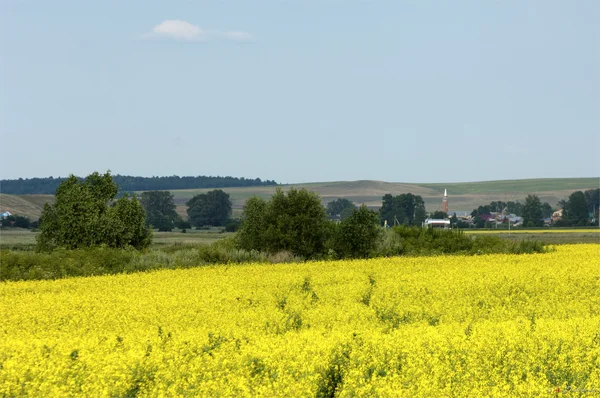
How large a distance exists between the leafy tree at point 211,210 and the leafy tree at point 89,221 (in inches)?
3878

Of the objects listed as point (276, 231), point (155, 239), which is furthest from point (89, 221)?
point (155, 239)

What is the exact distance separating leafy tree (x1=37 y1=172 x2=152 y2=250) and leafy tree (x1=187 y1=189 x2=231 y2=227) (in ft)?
323

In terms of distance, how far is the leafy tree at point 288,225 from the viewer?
4112 centimetres

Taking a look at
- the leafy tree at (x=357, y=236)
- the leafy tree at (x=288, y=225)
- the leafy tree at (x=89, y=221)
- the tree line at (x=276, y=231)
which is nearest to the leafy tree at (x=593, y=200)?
the tree line at (x=276, y=231)

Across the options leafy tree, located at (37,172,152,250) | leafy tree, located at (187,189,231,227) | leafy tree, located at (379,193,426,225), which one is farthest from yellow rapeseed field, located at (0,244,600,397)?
leafy tree, located at (187,189,231,227)

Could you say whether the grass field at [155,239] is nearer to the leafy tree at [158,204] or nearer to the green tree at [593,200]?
the leafy tree at [158,204]

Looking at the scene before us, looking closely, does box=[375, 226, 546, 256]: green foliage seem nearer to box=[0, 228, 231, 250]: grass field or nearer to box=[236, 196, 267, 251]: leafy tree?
box=[236, 196, 267, 251]: leafy tree

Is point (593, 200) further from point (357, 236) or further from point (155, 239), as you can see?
point (357, 236)

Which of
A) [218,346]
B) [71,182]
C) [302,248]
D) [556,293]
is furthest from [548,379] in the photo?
[71,182]

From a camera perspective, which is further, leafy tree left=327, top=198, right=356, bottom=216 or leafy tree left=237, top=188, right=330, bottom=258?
leafy tree left=327, top=198, right=356, bottom=216

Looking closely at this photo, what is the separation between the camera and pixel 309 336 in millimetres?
14297

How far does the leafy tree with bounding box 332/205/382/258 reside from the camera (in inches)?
1560

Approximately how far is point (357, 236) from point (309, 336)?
83.9ft

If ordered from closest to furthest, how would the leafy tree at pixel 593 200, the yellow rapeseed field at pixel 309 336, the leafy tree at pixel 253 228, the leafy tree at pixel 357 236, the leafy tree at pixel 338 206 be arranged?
the yellow rapeseed field at pixel 309 336
the leafy tree at pixel 357 236
the leafy tree at pixel 253 228
the leafy tree at pixel 593 200
the leafy tree at pixel 338 206
